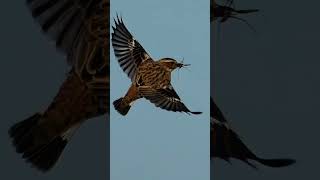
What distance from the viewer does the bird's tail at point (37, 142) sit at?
342 centimetres

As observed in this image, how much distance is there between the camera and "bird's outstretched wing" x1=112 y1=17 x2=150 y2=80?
128 inches

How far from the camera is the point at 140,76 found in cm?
326

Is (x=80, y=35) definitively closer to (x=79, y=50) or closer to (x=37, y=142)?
(x=79, y=50)

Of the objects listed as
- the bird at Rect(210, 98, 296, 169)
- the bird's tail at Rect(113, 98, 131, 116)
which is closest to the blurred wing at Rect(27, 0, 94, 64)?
the bird's tail at Rect(113, 98, 131, 116)

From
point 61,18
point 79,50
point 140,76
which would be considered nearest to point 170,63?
point 140,76

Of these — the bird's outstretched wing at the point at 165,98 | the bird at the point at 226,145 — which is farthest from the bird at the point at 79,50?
the bird at the point at 226,145

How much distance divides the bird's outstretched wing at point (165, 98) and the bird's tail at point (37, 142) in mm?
426

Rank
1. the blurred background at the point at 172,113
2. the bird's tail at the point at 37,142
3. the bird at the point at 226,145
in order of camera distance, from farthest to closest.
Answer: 1. the bird's tail at the point at 37,142
2. the bird at the point at 226,145
3. the blurred background at the point at 172,113

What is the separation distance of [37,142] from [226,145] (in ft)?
2.98

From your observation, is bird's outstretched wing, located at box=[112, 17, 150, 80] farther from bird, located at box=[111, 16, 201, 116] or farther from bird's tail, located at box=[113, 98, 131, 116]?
bird's tail, located at box=[113, 98, 131, 116]

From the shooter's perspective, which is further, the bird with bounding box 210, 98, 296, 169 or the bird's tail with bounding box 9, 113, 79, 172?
the bird's tail with bounding box 9, 113, 79, 172

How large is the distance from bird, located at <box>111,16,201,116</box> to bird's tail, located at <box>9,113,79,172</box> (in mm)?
373

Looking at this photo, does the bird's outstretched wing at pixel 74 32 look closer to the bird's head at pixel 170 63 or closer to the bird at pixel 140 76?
the bird at pixel 140 76

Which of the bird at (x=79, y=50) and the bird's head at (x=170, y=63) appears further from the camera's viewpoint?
the bird at (x=79, y=50)
